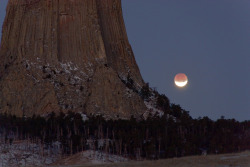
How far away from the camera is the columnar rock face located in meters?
97.8

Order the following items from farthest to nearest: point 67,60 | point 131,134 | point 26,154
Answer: point 67,60, point 131,134, point 26,154

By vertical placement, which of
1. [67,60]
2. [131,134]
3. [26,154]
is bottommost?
[26,154]

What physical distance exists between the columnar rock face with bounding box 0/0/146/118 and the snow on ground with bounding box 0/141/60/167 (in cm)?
1142

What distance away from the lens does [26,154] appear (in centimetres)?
8156

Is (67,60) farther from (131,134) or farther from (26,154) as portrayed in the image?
(26,154)

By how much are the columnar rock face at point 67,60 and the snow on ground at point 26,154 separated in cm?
1142

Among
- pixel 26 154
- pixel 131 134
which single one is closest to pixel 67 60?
pixel 131 134

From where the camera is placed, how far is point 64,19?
108 metres

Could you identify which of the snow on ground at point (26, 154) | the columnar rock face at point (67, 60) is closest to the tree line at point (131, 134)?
the snow on ground at point (26, 154)

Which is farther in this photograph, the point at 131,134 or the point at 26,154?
the point at 131,134

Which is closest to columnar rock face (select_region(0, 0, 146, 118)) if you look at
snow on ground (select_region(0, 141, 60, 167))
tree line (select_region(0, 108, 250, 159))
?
tree line (select_region(0, 108, 250, 159))

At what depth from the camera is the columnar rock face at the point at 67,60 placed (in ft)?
321

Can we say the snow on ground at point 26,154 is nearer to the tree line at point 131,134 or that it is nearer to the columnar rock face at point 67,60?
the tree line at point 131,134

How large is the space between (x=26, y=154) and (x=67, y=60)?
86.4 feet
